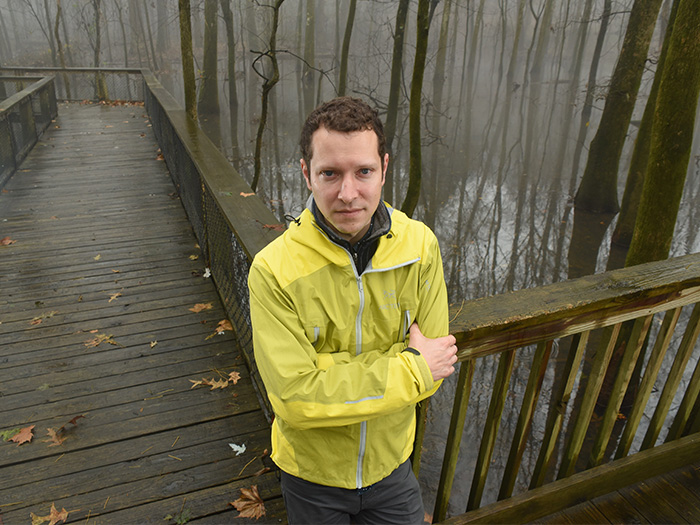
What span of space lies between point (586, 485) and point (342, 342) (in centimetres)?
153

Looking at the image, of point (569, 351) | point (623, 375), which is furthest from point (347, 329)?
point (623, 375)

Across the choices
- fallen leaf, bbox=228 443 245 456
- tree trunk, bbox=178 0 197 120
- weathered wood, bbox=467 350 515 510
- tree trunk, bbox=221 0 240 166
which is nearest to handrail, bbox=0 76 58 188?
tree trunk, bbox=178 0 197 120

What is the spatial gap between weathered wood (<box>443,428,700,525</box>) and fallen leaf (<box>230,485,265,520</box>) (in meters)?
0.97

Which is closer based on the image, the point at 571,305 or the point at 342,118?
the point at 342,118

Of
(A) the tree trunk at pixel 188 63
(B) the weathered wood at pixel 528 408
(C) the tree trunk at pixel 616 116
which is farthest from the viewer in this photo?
(C) the tree trunk at pixel 616 116

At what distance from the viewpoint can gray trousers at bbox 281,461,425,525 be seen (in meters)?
1.73

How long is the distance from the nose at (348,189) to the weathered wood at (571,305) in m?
0.58

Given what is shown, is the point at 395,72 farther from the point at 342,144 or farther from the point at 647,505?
the point at 342,144

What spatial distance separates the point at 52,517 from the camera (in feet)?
8.13

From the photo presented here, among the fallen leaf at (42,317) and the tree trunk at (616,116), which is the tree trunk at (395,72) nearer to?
the tree trunk at (616,116)

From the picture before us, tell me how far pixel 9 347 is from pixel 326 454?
10.9ft

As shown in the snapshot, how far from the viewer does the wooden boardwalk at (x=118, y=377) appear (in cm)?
264

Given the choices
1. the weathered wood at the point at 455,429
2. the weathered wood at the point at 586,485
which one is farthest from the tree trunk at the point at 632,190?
the weathered wood at the point at 455,429

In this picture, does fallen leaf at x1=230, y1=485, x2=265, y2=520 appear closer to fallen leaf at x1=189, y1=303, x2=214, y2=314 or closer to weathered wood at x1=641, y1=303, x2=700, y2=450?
weathered wood at x1=641, y1=303, x2=700, y2=450
